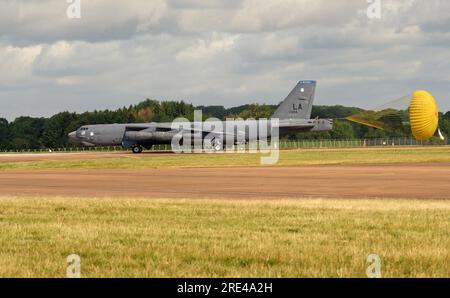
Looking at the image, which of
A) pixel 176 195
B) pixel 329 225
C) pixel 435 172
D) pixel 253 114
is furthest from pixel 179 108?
pixel 329 225

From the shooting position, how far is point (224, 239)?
1504 cm

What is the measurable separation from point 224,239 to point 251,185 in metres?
19.2

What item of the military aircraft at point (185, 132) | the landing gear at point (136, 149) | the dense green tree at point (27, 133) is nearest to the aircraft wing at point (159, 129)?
the military aircraft at point (185, 132)

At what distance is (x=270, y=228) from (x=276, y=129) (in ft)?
222

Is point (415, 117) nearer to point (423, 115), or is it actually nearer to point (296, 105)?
point (423, 115)

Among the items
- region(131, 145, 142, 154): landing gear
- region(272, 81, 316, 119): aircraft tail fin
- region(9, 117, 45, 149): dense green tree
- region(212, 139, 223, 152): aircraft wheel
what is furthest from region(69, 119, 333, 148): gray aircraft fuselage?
region(9, 117, 45, 149): dense green tree

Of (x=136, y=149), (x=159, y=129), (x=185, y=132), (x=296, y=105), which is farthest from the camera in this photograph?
(x=296, y=105)

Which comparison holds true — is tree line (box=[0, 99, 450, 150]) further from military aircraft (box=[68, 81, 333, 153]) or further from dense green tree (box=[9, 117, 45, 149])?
military aircraft (box=[68, 81, 333, 153])

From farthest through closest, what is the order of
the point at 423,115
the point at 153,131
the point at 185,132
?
the point at 185,132
the point at 153,131
the point at 423,115

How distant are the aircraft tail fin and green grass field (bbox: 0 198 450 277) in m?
65.1

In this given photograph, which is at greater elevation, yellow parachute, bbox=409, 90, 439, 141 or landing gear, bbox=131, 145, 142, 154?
yellow parachute, bbox=409, 90, 439, 141

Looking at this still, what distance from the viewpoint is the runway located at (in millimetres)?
28906

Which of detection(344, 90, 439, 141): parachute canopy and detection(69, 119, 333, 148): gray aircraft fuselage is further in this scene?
detection(69, 119, 333, 148): gray aircraft fuselage

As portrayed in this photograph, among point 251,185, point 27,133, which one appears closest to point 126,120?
point 27,133
